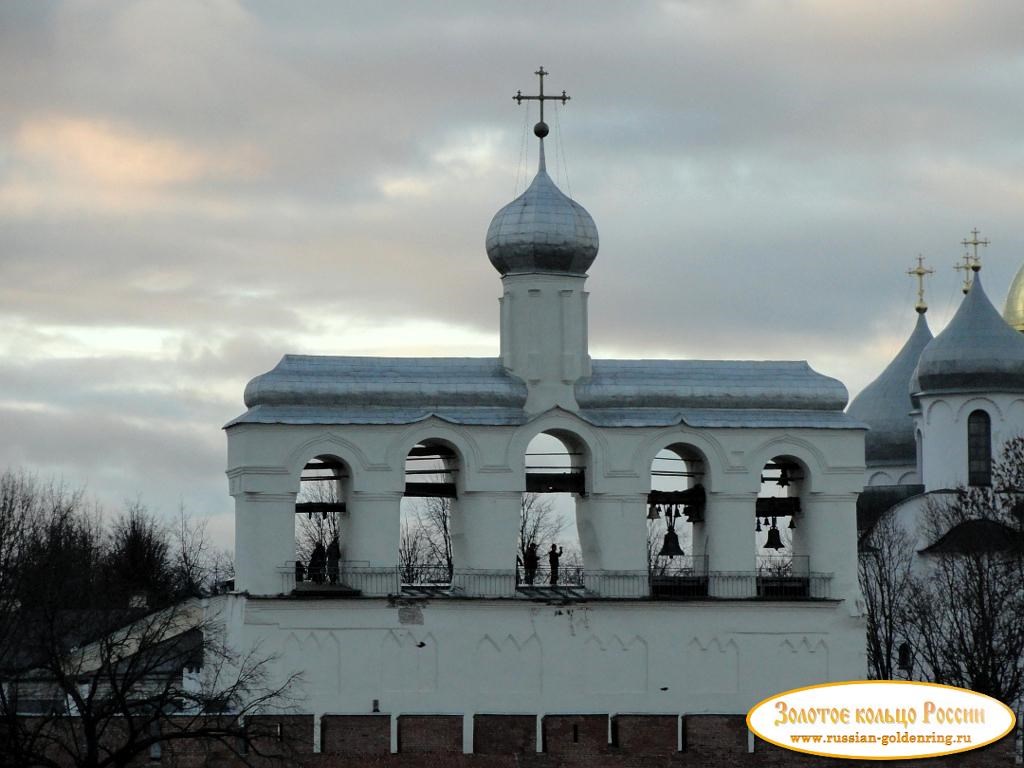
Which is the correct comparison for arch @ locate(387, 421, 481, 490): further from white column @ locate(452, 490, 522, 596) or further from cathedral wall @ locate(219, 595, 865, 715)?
cathedral wall @ locate(219, 595, 865, 715)

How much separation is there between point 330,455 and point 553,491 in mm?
3846

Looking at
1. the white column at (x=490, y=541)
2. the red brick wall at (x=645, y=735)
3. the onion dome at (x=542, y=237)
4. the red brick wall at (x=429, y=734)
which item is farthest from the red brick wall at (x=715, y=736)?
the onion dome at (x=542, y=237)

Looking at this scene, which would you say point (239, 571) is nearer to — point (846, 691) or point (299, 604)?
point (299, 604)

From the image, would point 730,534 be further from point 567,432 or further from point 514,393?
point 514,393


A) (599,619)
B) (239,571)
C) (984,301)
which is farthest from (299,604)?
(984,301)

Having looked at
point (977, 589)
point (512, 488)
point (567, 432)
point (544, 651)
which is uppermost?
point (567, 432)

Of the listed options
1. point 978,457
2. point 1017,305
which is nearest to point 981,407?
point 978,457

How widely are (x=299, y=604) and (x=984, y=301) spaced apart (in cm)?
2807

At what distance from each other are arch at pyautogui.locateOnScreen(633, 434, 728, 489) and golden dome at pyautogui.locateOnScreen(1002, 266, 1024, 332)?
1257 inches

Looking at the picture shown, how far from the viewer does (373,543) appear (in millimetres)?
43688

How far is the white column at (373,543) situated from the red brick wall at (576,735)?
15.6 feet

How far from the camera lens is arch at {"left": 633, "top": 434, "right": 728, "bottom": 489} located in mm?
44375

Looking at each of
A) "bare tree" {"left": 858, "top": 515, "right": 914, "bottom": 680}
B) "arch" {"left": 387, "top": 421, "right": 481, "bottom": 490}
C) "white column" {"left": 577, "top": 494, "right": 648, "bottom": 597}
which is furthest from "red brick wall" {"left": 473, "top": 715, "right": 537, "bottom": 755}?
"bare tree" {"left": 858, "top": 515, "right": 914, "bottom": 680}

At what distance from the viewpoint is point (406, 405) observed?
144 feet
